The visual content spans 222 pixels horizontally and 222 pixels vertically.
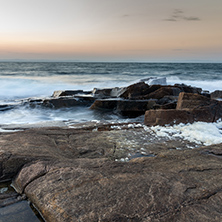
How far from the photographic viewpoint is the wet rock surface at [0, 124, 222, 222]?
1987 millimetres

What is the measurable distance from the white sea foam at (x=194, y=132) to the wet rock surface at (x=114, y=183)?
84cm

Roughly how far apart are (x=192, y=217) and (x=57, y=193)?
133cm

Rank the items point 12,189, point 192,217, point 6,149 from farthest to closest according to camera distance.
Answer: point 6,149 → point 12,189 → point 192,217

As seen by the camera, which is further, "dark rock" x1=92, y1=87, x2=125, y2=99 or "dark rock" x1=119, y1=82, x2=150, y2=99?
"dark rock" x1=92, y1=87, x2=125, y2=99

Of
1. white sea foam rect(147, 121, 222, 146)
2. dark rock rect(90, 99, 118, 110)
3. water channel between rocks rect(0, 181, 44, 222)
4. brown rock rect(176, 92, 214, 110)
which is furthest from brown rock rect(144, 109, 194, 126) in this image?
water channel between rocks rect(0, 181, 44, 222)

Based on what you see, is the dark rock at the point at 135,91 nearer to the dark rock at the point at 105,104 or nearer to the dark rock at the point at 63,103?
the dark rock at the point at 105,104

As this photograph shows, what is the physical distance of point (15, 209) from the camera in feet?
7.82

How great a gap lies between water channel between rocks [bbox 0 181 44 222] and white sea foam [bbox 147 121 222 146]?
3.36 m

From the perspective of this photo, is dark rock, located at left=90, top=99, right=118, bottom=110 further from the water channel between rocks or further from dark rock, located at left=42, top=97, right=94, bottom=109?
the water channel between rocks

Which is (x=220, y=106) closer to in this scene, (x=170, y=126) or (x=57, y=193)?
(x=170, y=126)

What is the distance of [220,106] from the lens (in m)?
6.27

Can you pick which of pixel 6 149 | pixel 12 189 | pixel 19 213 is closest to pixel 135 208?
pixel 19 213

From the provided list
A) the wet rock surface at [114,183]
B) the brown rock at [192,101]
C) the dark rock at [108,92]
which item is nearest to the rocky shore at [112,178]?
the wet rock surface at [114,183]

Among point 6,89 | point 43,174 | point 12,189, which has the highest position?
Result: point 43,174
